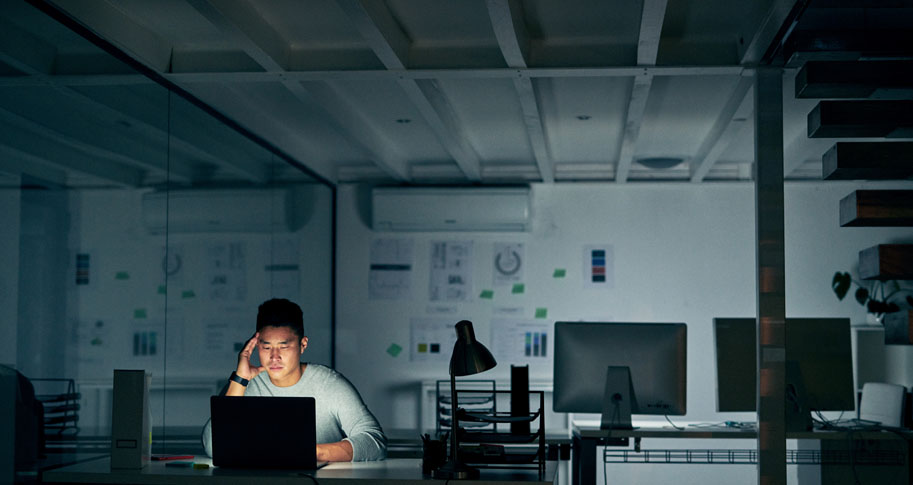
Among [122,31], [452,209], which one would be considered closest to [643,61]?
[122,31]

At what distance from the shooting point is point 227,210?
15.6ft

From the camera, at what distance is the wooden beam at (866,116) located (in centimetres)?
353

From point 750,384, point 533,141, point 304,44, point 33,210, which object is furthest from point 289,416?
point 533,141

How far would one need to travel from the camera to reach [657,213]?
673 cm

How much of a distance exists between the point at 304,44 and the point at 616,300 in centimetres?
353

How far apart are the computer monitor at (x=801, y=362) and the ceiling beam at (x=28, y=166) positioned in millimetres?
2948

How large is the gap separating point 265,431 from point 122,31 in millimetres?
1693

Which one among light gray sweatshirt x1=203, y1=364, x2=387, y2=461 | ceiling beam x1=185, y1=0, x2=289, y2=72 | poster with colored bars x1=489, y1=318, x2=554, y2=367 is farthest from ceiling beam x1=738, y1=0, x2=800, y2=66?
poster with colored bars x1=489, y1=318, x2=554, y2=367

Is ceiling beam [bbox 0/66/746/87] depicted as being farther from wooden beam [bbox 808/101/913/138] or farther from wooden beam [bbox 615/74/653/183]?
wooden beam [bbox 808/101/913/138]

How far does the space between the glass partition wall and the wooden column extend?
2.46 m

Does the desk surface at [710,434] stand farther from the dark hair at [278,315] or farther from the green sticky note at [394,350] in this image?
the green sticky note at [394,350]

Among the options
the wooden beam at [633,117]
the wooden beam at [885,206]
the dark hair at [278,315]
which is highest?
the wooden beam at [633,117]

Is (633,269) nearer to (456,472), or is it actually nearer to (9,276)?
(456,472)

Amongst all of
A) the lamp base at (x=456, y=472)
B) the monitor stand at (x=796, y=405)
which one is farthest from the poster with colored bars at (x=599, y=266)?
the lamp base at (x=456, y=472)
